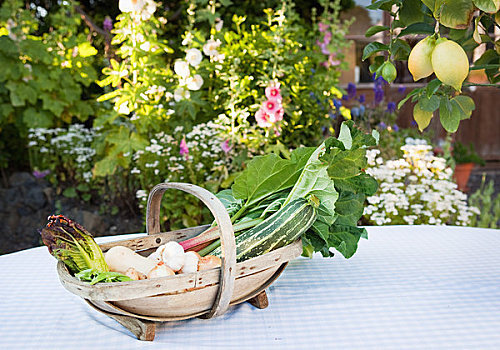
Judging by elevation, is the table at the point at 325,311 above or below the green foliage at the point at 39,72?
below

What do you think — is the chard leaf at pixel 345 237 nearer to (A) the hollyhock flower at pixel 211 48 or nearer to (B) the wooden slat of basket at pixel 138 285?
(B) the wooden slat of basket at pixel 138 285

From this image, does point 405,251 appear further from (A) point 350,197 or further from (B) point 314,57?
(B) point 314,57

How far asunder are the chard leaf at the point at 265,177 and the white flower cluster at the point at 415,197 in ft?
4.89

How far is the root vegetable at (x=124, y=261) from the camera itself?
89 cm

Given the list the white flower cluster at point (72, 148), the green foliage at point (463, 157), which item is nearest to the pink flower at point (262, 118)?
the white flower cluster at point (72, 148)

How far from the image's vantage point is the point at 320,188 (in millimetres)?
1029

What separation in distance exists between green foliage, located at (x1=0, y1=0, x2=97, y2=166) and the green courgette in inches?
129

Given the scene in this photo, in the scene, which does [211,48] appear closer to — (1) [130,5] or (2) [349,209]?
(1) [130,5]

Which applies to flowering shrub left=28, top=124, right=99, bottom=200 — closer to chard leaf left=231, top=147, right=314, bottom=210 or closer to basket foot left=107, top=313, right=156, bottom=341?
chard leaf left=231, top=147, right=314, bottom=210

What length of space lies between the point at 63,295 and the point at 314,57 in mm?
2891

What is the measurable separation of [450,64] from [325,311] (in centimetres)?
49

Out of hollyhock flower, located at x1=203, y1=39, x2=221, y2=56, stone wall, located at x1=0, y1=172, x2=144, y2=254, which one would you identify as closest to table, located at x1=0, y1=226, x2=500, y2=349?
hollyhock flower, located at x1=203, y1=39, x2=221, y2=56

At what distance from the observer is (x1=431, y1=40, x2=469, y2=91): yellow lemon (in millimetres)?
710

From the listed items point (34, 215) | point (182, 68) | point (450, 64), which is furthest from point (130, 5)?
point (450, 64)
